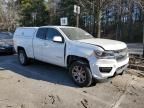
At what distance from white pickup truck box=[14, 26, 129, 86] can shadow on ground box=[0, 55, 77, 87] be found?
1.61 ft

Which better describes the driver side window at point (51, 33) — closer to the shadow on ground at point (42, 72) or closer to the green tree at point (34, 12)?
the shadow on ground at point (42, 72)

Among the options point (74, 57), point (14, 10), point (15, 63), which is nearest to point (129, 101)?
point (74, 57)

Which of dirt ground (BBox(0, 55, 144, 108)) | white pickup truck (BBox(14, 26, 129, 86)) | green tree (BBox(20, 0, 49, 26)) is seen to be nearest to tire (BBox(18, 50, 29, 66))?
white pickup truck (BBox(14, 26, 129, 86))

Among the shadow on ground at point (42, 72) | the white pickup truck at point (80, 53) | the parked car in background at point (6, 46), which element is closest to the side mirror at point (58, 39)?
the white pickup truck at point (80, 53)

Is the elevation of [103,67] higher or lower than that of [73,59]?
lower

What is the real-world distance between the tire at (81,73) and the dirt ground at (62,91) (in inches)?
7.0

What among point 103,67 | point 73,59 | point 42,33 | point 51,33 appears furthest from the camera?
point 42,33

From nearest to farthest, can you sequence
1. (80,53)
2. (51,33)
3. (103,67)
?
(103,67)
(80,53)
(51,33)

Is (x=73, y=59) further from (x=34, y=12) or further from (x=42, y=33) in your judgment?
(x=34, y=12)

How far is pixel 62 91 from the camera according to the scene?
23.2 feet

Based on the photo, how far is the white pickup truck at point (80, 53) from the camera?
7.03m

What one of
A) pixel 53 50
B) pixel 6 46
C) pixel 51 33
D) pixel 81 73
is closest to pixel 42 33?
pixel 51 33

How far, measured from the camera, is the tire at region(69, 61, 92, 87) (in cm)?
721

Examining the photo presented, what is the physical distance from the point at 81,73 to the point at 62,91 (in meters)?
0.81
